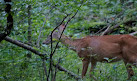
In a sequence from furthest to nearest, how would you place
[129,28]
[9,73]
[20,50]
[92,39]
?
[129,28] < [92,39] < [20,50] < [9,73]

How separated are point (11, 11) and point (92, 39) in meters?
4.46

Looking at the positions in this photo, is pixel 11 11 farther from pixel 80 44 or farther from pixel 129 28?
pixel 129 28

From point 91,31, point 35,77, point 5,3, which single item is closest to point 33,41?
point 35,77

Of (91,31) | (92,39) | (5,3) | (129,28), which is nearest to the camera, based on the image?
(5,3)

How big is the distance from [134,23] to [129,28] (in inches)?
14.9

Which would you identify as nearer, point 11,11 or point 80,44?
point 11,11

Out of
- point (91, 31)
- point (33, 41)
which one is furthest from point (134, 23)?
point (33, 41)

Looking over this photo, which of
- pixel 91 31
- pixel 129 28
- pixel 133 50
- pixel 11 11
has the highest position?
pixel 11 11

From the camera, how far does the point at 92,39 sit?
7809 mm

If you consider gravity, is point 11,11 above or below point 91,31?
above

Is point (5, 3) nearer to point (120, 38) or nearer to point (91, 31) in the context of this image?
point (120, 38)

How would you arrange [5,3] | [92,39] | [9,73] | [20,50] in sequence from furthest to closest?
[92,39] → [20,50] → [9,73] → [5,3]

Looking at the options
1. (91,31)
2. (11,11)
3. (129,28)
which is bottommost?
(91,31)

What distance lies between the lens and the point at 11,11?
3.72m
